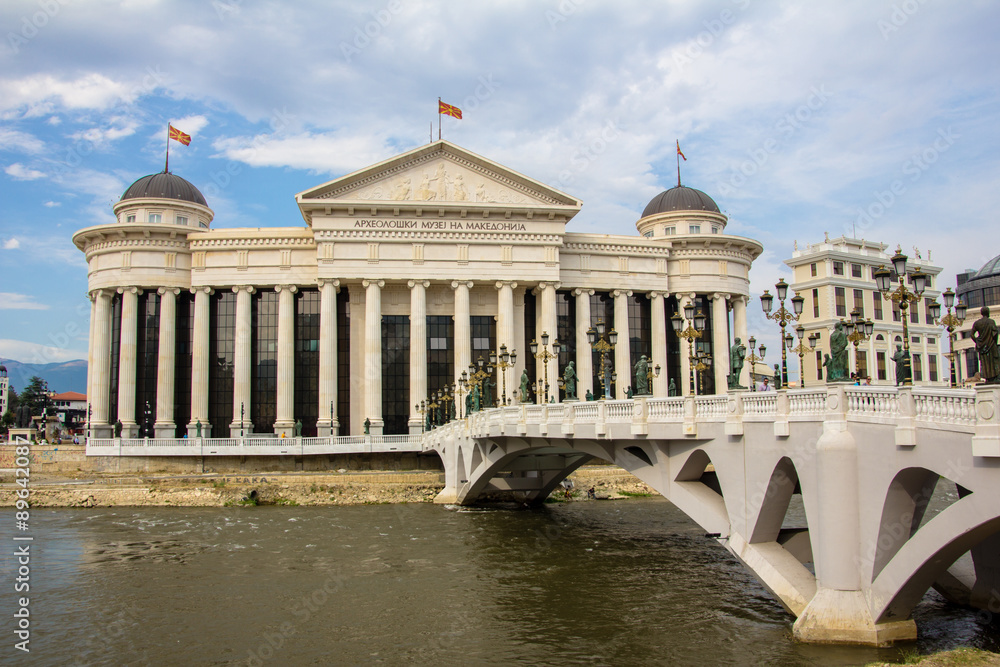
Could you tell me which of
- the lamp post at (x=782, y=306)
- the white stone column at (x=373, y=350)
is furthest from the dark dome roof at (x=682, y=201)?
the lamp post at (x=782, y=306)

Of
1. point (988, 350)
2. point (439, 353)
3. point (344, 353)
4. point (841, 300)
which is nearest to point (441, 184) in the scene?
point (439, 353)

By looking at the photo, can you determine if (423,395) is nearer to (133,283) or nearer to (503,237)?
(503,237)

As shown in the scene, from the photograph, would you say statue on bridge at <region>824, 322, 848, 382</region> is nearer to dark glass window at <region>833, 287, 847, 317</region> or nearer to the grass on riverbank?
the grass on riverbank

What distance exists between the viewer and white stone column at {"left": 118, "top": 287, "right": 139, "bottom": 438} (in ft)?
245

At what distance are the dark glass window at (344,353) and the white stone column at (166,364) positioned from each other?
14.8 m

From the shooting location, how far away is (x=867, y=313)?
3081 inches

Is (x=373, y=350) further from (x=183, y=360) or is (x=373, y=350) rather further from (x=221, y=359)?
(x=183, y=360)

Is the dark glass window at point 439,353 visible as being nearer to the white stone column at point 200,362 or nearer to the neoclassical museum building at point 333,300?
the neoclassical museum building at point 333,300

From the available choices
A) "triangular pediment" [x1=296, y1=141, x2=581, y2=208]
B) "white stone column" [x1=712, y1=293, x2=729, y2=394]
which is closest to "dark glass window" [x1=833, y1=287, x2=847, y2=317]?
"white stone column" [x1=712, y1=293, x2=729, y2=394]

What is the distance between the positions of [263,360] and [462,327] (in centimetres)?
1865

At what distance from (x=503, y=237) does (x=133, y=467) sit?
3602 centimetres

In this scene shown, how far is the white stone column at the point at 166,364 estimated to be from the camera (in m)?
73.9

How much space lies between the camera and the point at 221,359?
251ft

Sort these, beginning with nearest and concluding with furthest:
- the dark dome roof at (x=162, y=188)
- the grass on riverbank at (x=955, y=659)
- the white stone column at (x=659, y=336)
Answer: the grass on riverbank at (x=955, y=659) < the dark dome roof at (x=162, y=188) < the white stone column at (x=659, y=336)
